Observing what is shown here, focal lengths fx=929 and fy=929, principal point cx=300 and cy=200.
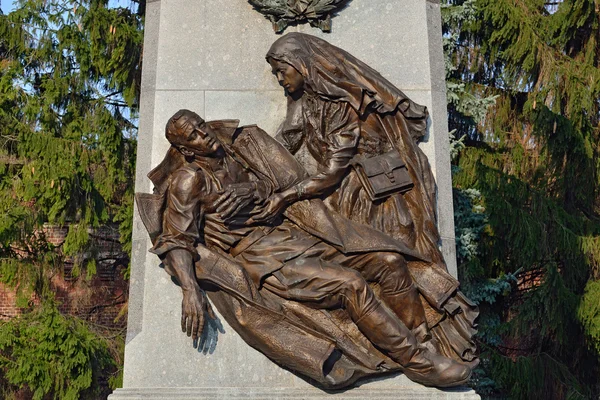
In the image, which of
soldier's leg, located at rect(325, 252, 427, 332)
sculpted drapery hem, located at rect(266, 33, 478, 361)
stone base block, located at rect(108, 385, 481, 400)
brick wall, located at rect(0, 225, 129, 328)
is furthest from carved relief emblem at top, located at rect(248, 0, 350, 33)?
brick wall, located at rect(0, 225, 129, 328)

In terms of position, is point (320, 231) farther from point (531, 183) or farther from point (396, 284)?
point (531, 183)

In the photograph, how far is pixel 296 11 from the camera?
6465 mm

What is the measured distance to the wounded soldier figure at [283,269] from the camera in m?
5.71

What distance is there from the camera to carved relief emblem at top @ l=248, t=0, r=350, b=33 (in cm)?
645

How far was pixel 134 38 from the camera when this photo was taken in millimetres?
12094

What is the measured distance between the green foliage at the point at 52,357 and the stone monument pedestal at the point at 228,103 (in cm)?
569

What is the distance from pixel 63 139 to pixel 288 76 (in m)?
6.90

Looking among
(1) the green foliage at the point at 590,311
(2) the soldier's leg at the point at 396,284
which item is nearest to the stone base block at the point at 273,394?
(2) the soldier's leg at the point at 396,284

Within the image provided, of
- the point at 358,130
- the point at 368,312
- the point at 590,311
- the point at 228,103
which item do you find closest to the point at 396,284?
the point at 368,312

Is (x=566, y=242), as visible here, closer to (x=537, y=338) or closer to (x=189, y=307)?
(x=537, y=338)

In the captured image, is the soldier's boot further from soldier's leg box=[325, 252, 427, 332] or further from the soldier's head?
the soldier's head

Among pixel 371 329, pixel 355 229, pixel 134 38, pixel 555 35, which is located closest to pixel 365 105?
pixel 355 229

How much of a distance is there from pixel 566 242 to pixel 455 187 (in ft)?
4.90

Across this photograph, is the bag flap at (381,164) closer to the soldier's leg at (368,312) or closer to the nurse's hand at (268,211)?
the nurse's hand at (268,211)
